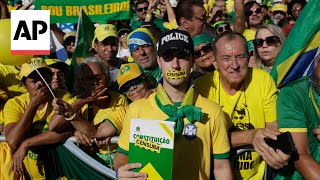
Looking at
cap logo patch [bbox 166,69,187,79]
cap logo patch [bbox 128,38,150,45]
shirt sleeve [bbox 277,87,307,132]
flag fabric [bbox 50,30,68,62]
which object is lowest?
shirt sleeve [bbox 277,87,307,132]

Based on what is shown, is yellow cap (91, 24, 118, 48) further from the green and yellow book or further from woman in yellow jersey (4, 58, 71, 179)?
the green and yellow book

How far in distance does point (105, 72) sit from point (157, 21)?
12.8ft

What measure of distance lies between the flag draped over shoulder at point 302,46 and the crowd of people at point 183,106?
6.6 inches

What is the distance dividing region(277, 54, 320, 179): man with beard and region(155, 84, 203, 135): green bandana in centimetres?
59

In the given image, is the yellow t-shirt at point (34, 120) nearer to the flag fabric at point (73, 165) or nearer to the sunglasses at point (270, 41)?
the flag fabric at point (73, 165)

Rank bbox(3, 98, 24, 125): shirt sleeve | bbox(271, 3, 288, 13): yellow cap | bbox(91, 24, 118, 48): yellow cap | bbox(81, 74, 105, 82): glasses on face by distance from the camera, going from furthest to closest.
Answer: bbox(271, 3, 288, 13): yellow cap
bbox(91, 24, 118, 48): yellow cap
bbox(81, 74, 105, 82): glasses on face
bbox(3, 98, 24, 125): shirt sleeve

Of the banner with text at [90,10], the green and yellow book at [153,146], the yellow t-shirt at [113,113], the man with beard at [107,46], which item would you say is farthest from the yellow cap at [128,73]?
the banner with text at [90,10]

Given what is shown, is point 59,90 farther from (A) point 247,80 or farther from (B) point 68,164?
(A) point 247,80

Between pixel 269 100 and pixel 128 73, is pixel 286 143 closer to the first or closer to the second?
pixel 269 100

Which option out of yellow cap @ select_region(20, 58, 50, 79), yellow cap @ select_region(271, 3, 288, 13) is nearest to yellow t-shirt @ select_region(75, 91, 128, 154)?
yellow cap @ select_region(20, 58, 50, 79)

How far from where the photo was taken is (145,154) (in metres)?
3.59

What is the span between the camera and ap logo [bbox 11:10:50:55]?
5.74 metres

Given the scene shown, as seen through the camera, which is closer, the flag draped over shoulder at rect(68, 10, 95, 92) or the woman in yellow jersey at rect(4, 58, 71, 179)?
the woman in yellow jersey at rect(4, 58, 71, 179)

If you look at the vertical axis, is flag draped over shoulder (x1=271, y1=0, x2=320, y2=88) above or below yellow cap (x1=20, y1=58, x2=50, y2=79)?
above
